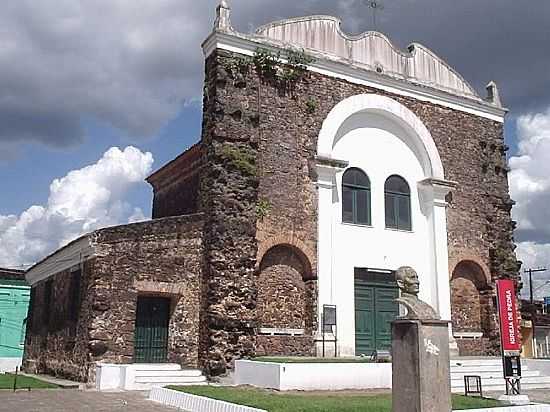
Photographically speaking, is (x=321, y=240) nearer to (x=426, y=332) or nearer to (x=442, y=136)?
(x=442, y=136)

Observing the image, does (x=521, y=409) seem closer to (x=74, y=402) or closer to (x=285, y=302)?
(x=74, y=402)

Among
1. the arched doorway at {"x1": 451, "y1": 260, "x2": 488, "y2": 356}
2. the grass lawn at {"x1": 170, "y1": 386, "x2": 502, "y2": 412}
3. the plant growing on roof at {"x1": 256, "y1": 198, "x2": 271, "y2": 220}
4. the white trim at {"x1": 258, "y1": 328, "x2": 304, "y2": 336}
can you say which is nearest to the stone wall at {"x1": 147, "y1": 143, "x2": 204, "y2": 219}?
the plant growing on roof at {"x1": 256, "y1": 198, "x2": 271, "y2": 220}

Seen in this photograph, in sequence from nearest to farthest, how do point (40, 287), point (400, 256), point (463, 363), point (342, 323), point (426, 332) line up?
1. point (426, 332)
2. point (463, 363)
3. point (342, 323)
4. point (400, 256)
5. point (40, 287)

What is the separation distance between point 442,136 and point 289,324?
9820 mm

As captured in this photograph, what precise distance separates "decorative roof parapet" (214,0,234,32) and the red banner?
1121 centimetres

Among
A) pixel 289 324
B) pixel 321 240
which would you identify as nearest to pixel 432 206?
pixel 321 240

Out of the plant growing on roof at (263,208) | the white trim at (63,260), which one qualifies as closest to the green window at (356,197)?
the plant growing on roof at (263,208)

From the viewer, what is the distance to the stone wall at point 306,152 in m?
19.4

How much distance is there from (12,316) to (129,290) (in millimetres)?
18692

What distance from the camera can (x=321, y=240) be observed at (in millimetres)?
20016

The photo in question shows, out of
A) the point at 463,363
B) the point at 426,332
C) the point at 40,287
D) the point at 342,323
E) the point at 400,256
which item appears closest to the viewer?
the point at 426,332

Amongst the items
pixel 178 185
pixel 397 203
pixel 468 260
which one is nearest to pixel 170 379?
pixel 397 203

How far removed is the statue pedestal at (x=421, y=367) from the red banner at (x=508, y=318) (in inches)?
297

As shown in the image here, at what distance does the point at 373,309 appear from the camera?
827 inches
